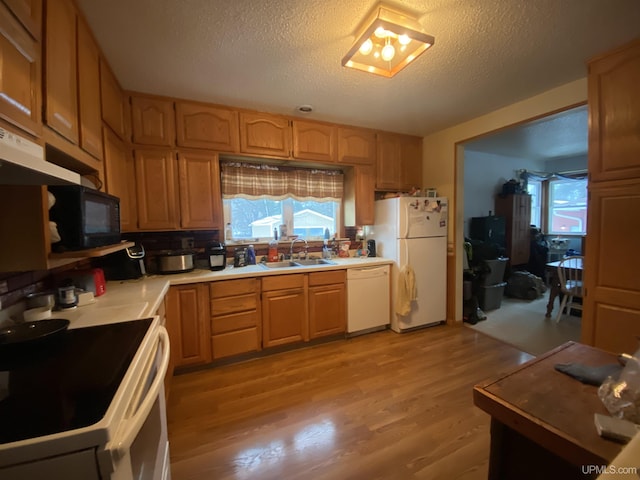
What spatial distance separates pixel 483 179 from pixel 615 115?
11.1 feet

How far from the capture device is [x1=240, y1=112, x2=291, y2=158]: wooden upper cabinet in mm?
2531

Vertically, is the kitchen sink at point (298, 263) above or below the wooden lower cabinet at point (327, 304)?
above

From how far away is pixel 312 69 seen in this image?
1.89 meters

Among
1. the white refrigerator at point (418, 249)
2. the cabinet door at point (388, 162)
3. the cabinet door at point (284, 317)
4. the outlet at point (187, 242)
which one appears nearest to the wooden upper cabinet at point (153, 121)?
the outlet at point (187, 242)

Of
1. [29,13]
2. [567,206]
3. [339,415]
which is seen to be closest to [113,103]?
[29,13]

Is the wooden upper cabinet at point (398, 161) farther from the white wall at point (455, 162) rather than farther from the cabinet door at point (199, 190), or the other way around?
the cabinet door at point (199, 190)

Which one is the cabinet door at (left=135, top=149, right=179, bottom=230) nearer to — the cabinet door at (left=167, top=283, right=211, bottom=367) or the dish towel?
the cabinet door at (left=167, top=283, right=211, bottom=367)

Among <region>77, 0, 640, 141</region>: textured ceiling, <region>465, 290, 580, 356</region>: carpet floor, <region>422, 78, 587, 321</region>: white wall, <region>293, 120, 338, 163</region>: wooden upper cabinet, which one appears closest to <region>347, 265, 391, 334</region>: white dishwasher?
<region>422, 78, 587, 321</region>: white wall

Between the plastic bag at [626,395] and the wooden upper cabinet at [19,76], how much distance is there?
1919mm

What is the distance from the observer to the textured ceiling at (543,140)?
3.24 metres

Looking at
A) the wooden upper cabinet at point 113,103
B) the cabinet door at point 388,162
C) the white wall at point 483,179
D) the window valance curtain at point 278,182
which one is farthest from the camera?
the white wall at point 483,179

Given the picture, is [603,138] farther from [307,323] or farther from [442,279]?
[307,323]

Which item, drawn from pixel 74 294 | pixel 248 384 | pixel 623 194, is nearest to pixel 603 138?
pixel 623 194

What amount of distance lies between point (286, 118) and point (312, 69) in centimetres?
84
